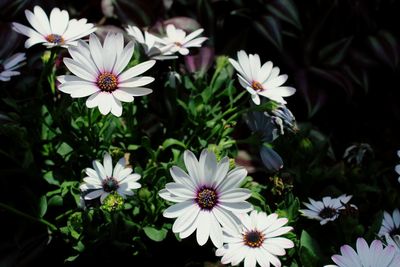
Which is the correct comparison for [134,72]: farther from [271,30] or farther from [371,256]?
[271,30]

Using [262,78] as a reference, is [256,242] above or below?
below

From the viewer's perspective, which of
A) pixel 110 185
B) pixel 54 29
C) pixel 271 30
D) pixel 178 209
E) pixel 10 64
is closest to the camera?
pixel 178 209

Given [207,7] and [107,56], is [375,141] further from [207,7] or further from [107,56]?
[107,56]

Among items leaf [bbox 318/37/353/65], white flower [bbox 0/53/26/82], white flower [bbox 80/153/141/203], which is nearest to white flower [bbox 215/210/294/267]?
white flower [bbox 80/153/141/203]

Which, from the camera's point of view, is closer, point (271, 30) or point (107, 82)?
point (107, 82)

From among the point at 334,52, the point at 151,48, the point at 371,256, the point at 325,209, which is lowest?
the point at 371,256

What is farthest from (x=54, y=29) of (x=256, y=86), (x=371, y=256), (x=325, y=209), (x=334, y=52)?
(x=334, y=52)

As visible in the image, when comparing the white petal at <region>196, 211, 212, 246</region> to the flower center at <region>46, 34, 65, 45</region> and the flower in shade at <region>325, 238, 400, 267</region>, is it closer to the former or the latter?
the flower in shade at <region>325, 238, 400, 267</region>

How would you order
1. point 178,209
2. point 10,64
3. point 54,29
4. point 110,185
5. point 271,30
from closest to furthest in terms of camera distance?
1. point 178,209
2. point 110,185
3. point 54,29
4. point 10,64
5. point 271,30
